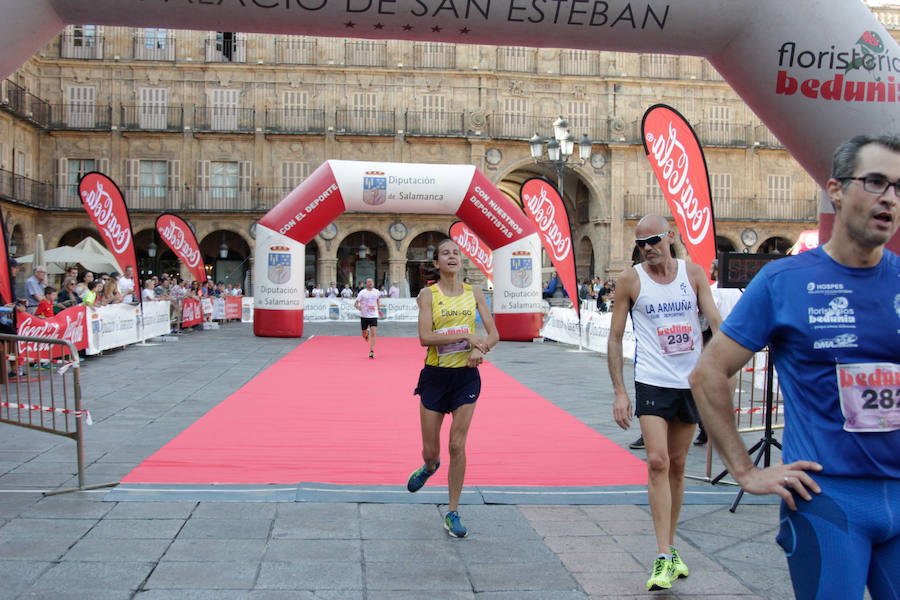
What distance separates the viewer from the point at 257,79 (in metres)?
32.2

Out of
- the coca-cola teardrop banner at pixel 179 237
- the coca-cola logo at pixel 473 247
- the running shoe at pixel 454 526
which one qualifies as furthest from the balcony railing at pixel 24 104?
the running shoe at pixel 454 526

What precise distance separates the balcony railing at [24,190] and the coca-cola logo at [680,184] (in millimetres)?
25382

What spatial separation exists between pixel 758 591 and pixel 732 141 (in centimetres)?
3377

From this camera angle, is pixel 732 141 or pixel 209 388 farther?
pixel 732 141

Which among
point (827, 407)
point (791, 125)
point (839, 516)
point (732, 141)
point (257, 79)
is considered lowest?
point (839, 516)

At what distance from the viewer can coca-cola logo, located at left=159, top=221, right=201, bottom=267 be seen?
21016mm

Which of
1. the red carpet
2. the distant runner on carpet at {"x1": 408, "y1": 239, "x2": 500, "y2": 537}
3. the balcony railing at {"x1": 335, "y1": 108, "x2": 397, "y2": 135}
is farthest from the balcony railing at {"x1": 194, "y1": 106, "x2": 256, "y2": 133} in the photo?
the distant runner on carpet at {"x1": 408, "y1": 239, "x2": 500, "y2": 537}

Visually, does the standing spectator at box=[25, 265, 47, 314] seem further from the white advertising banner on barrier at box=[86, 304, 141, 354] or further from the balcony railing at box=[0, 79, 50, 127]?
the balcony railing at box=[0, 79, 50, 127]

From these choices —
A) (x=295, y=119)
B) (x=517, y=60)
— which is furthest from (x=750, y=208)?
(x=295, y=119)

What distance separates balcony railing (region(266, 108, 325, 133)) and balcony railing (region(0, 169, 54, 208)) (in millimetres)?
9235

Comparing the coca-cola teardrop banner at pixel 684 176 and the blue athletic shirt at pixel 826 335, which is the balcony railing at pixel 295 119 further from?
the blue athletic shirt at pixel 826 335

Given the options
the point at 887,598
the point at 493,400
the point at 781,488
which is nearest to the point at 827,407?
the point at 781,488

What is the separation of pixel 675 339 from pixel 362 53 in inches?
1209

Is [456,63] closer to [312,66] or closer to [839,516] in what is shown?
[312,66]
